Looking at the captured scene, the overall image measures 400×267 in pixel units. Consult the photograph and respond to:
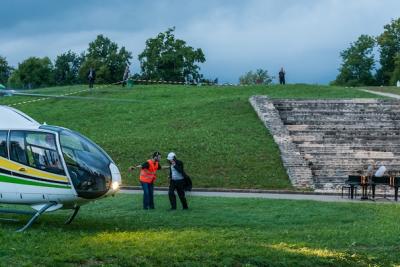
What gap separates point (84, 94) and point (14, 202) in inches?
1124

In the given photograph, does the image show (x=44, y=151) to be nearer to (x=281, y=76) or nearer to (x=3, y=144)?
(x=3, y=144)

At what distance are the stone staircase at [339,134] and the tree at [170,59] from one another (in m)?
38.5

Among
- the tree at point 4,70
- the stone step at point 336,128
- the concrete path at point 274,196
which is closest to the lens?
the concrete path at point 274,196

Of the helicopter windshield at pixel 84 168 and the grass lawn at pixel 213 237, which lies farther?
the helicopter windshield at pixel 84 168

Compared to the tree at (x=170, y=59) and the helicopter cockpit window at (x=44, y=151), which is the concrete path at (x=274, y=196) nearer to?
the helicopter cockpit window at (x=44, y=151)

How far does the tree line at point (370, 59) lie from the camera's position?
280 feet

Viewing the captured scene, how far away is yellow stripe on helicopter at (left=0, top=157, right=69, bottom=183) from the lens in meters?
13.7

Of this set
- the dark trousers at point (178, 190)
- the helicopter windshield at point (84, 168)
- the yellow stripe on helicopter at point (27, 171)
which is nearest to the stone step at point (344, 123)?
the dark trousers at point (178, 190)

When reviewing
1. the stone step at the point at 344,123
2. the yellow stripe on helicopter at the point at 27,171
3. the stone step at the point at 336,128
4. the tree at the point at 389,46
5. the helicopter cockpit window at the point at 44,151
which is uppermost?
the tree at the point at 389,46

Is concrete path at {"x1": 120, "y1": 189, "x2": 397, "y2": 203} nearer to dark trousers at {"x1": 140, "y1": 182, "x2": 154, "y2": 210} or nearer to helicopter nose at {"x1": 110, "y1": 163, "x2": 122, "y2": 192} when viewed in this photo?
dark trousers at {"x1": 140, "y1": 182, "x2": 154, "y2": 210}

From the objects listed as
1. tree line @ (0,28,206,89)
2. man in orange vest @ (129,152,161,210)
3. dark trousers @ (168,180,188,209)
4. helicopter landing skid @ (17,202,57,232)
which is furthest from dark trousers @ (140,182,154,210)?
tree line @ (0,28,206,89)

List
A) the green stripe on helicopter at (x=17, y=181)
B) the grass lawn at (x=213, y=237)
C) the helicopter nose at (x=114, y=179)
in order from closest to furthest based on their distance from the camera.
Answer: the grass lawn at (x=213, y=237)
the green stripe on helicopter at (x=17, y=181)
the helicopter nose at (x=114, y=179)

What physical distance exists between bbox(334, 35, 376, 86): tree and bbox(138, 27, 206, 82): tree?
2023 cm

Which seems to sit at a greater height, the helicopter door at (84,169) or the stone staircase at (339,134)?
the helicopter door at (84,169)
